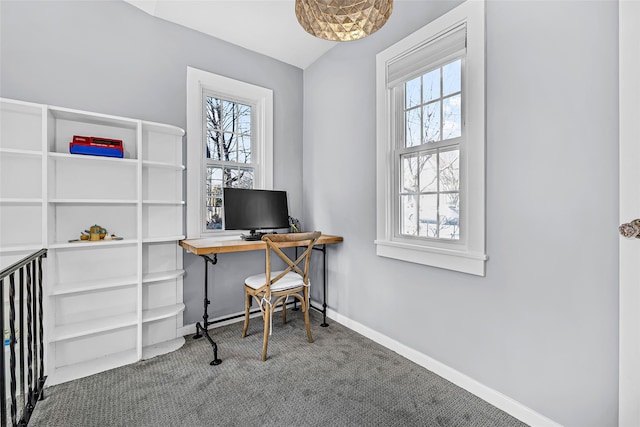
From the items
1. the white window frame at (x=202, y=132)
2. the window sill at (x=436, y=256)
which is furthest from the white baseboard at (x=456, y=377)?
the white window frame at (x=202, y=132)

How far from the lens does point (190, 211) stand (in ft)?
8.81

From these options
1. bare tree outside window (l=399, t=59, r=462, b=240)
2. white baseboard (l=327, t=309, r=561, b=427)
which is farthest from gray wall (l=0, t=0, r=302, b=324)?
bare tree outside window (l=399, t=59, r=462, b=240)

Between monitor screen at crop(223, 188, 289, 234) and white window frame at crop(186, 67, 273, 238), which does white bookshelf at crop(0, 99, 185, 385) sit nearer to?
white window frame at crop(186, 67, 273, 238)

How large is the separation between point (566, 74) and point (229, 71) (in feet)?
9.01

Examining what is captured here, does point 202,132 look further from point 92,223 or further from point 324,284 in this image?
point 324,284

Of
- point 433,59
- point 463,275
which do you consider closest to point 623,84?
point 433,59

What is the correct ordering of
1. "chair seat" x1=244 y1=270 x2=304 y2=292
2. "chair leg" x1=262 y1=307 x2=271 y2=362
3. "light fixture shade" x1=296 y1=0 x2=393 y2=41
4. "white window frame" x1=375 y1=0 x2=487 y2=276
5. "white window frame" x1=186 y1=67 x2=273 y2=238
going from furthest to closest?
"white window frame" x1=186 y1=67 x2=273 y2=238 → "chair seat" x1=244 y1=270 x2=304 y2=292 → "chair leg" x1=262 y1=307 x2=271 y2=362 → "white window frame" x1=375 y1=0 x2=487 y2=276 → "light fixture shade" x1=296 y1=0 x2=393 y2=41

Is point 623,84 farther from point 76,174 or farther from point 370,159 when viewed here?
point 76,174

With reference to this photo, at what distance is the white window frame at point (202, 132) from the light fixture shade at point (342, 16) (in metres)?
1.67

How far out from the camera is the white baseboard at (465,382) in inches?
61.8

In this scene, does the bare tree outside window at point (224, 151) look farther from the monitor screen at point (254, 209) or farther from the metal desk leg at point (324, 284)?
the metal desk leg at point (324, 284)

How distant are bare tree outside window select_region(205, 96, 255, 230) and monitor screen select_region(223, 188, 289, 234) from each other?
0.35 m

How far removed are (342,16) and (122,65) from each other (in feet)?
6.67

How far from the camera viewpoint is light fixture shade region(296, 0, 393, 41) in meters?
1.32
